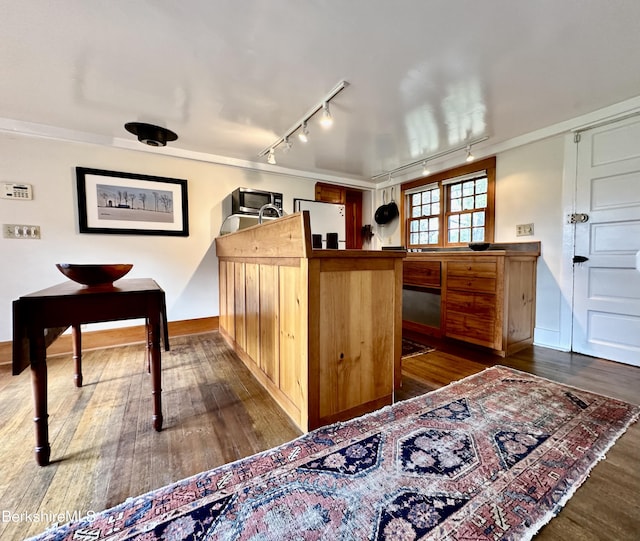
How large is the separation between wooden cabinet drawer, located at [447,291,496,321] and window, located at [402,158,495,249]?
0.98 metres

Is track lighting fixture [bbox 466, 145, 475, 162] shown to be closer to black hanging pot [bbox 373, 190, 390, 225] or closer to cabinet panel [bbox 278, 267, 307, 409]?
black hanging pot [bbox 373, 190, 390, 225]

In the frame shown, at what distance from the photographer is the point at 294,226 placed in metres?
1.40

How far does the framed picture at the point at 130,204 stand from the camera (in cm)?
289

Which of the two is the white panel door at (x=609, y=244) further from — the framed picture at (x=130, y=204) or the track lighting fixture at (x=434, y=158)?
the framed picture at (x=130, y=204)

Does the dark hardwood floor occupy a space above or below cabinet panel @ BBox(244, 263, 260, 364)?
below

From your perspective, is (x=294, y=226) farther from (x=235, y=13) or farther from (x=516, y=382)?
(x=516, y=382)

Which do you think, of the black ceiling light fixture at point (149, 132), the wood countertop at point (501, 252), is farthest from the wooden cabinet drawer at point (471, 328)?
the black ceiling light fixture at point (149, 132)

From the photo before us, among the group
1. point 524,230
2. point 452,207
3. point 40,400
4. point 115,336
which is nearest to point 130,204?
point 115,336

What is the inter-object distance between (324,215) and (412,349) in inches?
96.4

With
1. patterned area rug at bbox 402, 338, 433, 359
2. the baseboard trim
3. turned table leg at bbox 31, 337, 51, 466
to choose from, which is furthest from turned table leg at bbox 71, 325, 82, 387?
patterned area rug at bbox 402, 338, 433, 359

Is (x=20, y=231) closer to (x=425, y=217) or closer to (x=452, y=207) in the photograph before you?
(x=425, y=217)

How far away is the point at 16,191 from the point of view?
2602 millimetres

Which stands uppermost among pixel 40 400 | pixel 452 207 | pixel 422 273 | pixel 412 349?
pixel 452 207

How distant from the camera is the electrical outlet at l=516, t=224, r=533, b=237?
3.04m
